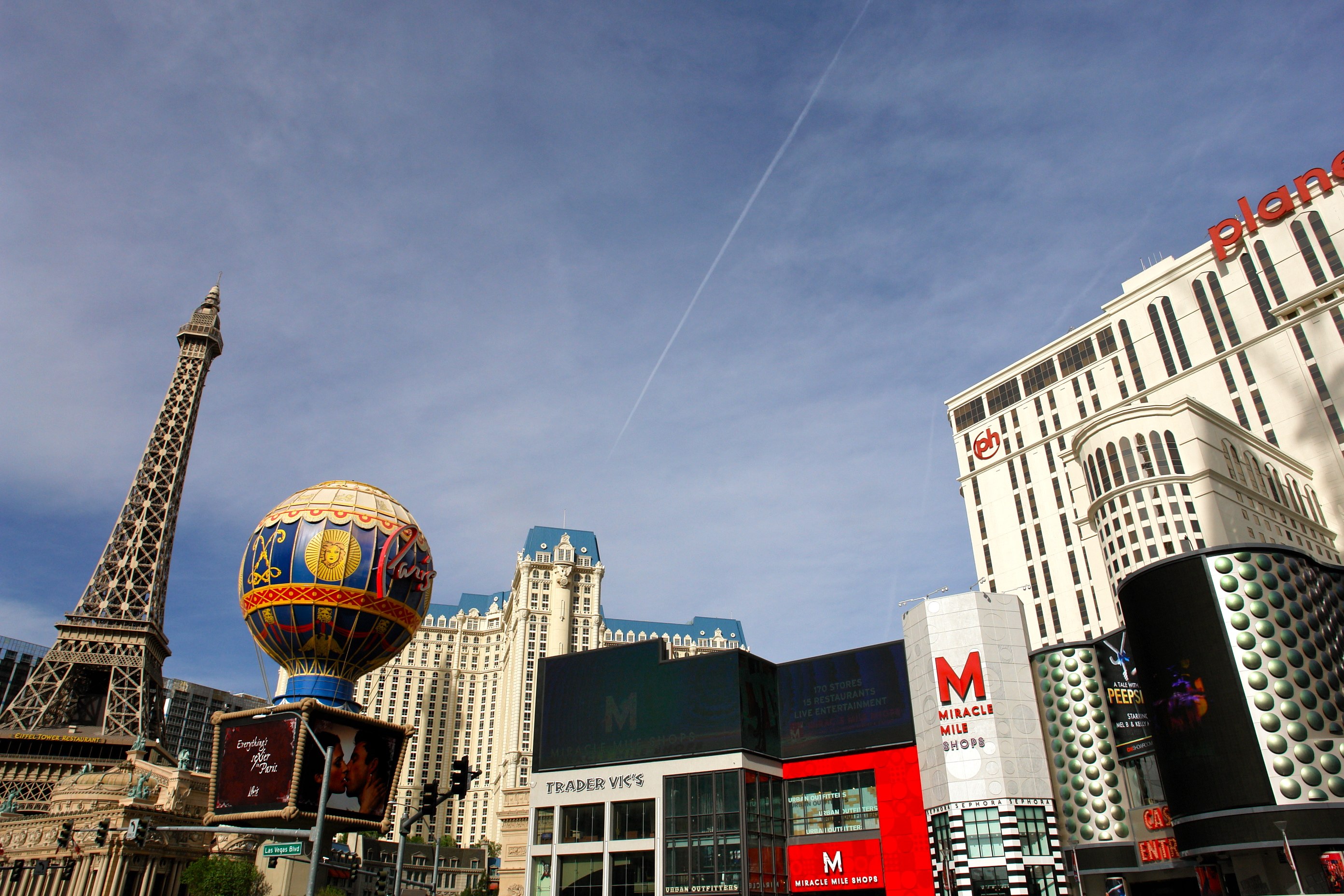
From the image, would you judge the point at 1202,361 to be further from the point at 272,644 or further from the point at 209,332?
the point at 209,332

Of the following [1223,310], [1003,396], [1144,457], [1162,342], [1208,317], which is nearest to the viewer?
[1144,457]

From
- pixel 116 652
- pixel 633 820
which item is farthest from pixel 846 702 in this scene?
pixel 116 652

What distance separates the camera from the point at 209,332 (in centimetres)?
11256

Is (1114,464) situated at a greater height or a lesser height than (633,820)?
greater

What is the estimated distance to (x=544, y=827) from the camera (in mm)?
57781

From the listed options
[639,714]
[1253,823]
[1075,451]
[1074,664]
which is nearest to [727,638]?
[1075,451]

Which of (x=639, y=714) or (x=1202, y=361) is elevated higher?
(x=1202, y=361)

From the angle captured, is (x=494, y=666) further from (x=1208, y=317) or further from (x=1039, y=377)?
(x=1208, y=317)

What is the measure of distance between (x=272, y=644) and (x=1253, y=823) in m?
52.7

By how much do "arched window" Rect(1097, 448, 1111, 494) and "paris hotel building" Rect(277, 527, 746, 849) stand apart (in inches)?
3231

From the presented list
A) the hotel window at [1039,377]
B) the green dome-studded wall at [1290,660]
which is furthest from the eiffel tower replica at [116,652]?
the hotel window at [1039,377]

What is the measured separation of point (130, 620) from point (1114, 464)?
99945 millimetres

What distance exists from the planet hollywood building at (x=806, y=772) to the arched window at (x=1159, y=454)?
1265 inches

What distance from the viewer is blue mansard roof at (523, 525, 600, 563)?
150 m
